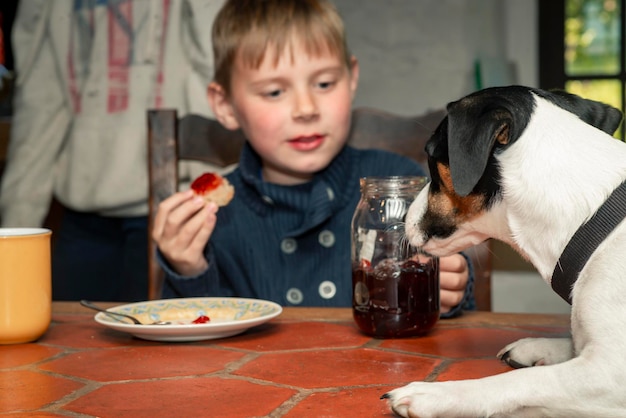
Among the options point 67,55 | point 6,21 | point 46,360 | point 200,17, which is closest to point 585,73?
point 200,17

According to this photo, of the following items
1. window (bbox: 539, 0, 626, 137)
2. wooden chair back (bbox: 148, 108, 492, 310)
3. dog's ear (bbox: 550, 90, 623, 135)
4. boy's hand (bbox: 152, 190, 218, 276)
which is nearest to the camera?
dog's ear (bbox: 550, 90, 623, 135)

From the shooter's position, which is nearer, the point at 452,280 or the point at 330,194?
the point at 452,280

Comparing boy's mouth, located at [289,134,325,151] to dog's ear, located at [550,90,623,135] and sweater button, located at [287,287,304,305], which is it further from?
dog's ear, located at [550,90,623,135]

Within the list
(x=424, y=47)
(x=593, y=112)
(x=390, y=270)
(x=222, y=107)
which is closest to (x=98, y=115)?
(x=222, y=107)

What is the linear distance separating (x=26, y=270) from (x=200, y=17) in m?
1.33

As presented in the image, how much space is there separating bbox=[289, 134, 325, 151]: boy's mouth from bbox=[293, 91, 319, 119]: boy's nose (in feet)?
0.18

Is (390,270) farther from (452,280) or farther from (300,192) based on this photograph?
(300,192)

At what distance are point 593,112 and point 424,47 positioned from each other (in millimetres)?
2426

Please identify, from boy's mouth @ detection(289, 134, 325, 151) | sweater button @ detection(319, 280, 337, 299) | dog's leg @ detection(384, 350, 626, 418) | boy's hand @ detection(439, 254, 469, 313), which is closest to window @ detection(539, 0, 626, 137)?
boy's mouth @ detection(289, 134, 325, 151)

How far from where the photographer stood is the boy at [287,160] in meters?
1.61

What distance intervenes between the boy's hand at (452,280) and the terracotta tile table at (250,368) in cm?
4

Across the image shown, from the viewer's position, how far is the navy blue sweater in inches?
63.4

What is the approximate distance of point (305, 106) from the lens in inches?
62.4

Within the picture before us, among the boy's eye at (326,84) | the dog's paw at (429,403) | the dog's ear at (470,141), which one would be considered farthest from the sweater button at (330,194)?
the dog's paw at (429,403)
